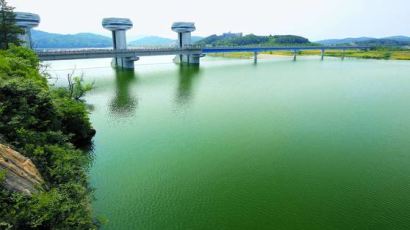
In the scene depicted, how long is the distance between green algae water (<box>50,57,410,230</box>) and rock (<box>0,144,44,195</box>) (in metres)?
2.75

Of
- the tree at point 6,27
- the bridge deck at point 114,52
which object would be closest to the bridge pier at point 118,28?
the bridge deck at point 114,52

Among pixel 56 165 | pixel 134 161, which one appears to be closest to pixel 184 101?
pixel 134 161

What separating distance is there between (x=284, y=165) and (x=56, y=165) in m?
9.11

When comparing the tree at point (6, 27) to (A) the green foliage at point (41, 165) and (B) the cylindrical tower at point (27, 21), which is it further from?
(B) the cylindrical tower at point (27, 21)

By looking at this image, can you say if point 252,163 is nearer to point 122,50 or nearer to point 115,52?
point 115,52

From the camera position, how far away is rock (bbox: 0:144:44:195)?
6008 mm

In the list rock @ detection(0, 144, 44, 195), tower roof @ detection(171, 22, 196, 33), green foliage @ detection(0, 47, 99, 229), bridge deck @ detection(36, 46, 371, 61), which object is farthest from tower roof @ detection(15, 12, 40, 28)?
rock @ detection(0, 144, 44, 195)

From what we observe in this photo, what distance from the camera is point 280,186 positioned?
1051cm

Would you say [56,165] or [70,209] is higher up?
[56,165]

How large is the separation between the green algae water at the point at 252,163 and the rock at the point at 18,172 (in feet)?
9.01

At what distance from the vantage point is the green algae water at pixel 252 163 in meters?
8.83

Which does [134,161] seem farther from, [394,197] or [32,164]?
[394,197]

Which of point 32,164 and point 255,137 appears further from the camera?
point 255,137

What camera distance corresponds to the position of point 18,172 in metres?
6.30
